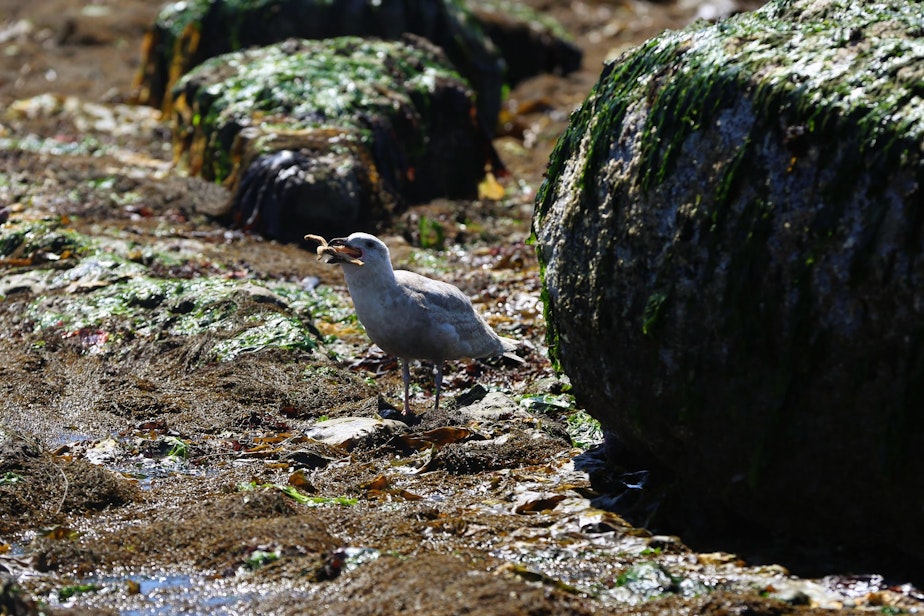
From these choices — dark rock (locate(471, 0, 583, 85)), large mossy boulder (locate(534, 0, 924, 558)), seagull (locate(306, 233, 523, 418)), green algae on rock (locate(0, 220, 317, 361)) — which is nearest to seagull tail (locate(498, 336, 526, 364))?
seagull (locate(306, 233, 523, 418))

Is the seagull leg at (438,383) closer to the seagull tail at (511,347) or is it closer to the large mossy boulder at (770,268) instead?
the seagull tail at (511,347)

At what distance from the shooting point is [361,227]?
13445mm

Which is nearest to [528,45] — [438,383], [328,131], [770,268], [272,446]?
[328,131]

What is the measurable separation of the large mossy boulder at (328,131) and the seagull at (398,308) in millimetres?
4811

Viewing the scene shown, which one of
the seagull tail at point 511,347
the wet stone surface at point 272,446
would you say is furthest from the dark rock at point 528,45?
the seagull tail at point 511,347

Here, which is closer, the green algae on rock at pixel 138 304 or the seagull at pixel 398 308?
the seagull at pixel 398 308

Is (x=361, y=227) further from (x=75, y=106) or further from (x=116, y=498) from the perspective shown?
(x=75, y=106)

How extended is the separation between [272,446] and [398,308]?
132 cm

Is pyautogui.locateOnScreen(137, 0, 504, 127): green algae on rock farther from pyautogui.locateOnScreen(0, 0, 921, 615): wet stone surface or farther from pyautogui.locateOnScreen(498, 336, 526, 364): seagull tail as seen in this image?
pyautogui.locateOnScreen(498, 336, 526, 364): seagull tail

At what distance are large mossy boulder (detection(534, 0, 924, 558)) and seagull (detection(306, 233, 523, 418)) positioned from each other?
2.18 m

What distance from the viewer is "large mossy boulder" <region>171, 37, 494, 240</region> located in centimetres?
1343

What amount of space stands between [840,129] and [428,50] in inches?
506

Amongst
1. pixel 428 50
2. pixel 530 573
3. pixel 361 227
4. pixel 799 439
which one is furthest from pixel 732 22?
pixel 428 50

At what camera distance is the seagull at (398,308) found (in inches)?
329
